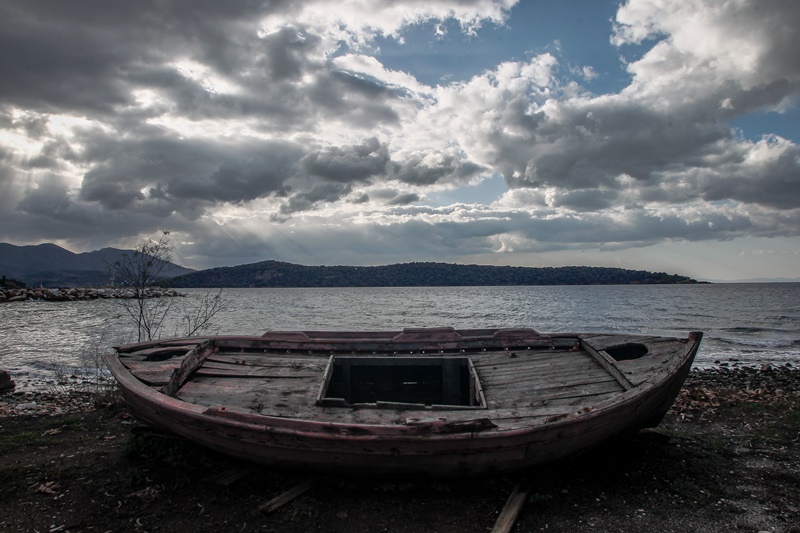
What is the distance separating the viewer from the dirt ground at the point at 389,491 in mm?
5512

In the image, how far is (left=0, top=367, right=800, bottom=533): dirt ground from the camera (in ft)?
18.1

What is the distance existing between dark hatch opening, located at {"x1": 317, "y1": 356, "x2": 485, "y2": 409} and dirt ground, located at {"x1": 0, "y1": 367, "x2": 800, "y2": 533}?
7.80 ft

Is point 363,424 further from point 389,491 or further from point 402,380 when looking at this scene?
point 402,380

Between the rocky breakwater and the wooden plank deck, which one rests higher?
the wooden plank deck

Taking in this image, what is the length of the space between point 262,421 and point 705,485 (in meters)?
5.99

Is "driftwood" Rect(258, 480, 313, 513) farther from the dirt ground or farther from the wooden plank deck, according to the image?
the wooden plank deck

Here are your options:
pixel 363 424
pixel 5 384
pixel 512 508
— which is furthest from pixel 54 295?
pixel 512 508

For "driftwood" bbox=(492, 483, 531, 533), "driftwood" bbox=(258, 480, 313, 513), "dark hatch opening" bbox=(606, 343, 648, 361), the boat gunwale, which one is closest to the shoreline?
"dark hatch opening" bbox=(606, 343, 648, 361)

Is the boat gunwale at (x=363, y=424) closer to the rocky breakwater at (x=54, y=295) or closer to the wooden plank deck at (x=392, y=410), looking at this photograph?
the wooden plank deck at (x=392, y=410)

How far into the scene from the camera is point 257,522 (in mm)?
5578

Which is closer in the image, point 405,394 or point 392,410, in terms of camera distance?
point 392,410

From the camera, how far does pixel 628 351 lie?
888 centimetres

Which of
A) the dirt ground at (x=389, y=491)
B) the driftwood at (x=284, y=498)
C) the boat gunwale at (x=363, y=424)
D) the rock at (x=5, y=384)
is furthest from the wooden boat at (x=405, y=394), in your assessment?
the rock at (x=5, y=384)

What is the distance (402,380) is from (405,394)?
27cm
